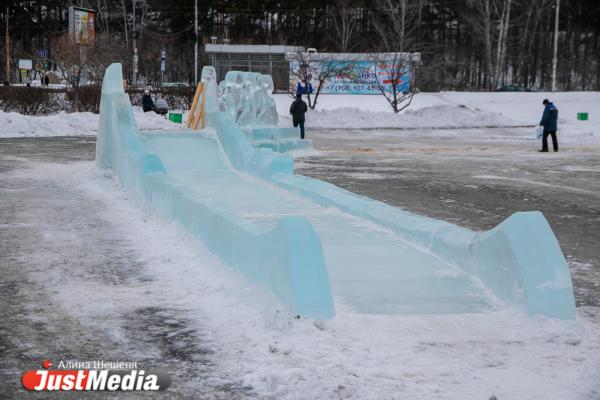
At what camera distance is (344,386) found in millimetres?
4562

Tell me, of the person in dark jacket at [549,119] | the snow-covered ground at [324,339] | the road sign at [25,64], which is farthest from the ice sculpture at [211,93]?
the road sign at [25,64]

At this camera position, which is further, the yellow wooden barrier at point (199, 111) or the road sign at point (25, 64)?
the road sign at point (25, 64)

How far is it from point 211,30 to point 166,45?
4.74 m

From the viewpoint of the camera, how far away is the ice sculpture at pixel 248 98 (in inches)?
840

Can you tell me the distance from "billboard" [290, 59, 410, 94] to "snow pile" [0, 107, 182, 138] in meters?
14.4

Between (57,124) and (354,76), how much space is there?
2171 cm

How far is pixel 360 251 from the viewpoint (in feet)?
25.8

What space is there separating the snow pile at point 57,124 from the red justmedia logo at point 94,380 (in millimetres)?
22148

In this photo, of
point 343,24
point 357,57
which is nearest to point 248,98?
point 357,57

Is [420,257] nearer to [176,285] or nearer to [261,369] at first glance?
[176,285]

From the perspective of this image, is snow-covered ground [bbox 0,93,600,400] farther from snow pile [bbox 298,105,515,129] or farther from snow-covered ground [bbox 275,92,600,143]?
snow pile [bbox 298,105,515,129]

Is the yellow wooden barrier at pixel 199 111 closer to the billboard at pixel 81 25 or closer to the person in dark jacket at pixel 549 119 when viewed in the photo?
the person in dark jacket at pixel 549 119

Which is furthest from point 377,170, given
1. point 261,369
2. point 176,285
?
point 261,369

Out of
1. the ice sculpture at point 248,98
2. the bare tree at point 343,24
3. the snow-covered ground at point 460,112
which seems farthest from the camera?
the bare tree at point 343,24
